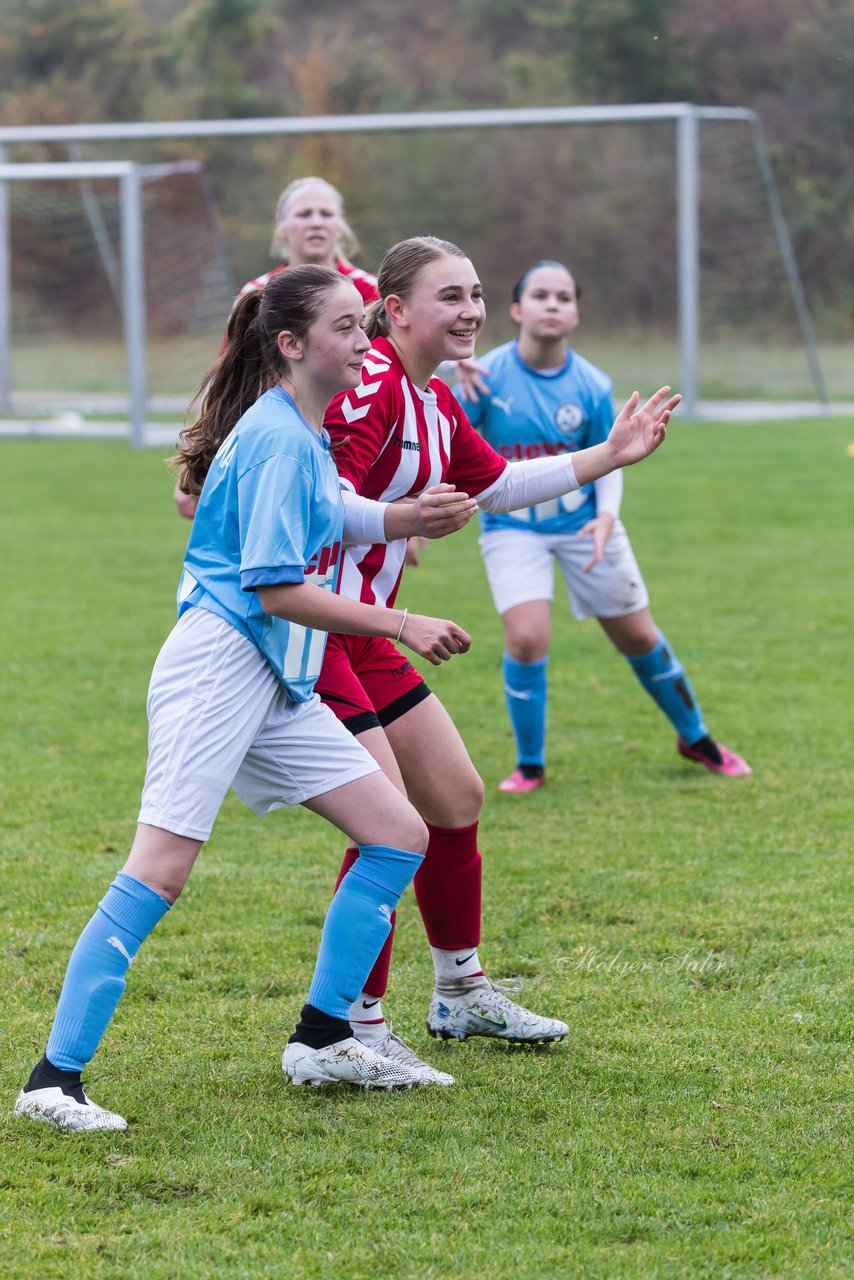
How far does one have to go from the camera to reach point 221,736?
9.93 feet

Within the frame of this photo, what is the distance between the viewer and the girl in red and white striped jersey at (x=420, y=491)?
11.0 feet

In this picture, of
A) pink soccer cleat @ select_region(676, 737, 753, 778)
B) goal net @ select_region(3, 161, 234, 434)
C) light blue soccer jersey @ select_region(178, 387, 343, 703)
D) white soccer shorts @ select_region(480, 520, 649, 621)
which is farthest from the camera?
Answer: goal net @ select_region(3, 161, 234, 434)

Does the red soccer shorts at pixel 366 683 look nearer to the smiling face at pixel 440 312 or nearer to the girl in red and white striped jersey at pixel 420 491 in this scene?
the girl in red and white striped jersey at pixel 420 491

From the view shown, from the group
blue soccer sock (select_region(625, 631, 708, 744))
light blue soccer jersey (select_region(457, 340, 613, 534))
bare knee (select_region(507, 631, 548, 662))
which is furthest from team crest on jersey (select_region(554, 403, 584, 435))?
blue soccer sock (select_region(625, 631, 708, 744))

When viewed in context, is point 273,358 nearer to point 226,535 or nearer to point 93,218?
point 226,535

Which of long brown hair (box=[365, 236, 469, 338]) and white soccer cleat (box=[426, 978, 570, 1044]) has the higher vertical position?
long brown hair (box=[365, 236, 469, 338])

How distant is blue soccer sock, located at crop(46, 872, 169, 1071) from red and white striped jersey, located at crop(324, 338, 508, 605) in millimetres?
801

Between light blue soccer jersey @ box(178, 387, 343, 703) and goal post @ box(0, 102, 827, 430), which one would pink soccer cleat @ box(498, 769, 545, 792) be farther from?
goal post @ box(0, 102, 827, 430)

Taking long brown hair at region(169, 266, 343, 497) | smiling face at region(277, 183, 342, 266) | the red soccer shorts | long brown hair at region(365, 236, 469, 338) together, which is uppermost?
smiling face at region(277, 183, 342, 266)

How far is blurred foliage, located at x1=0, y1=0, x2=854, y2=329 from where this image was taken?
29250 millimetres

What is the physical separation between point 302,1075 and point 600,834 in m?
2.10

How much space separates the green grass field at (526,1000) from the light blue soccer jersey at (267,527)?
2.92 ft

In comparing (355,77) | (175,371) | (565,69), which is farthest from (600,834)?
(355,77)

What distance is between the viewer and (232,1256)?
258cm
